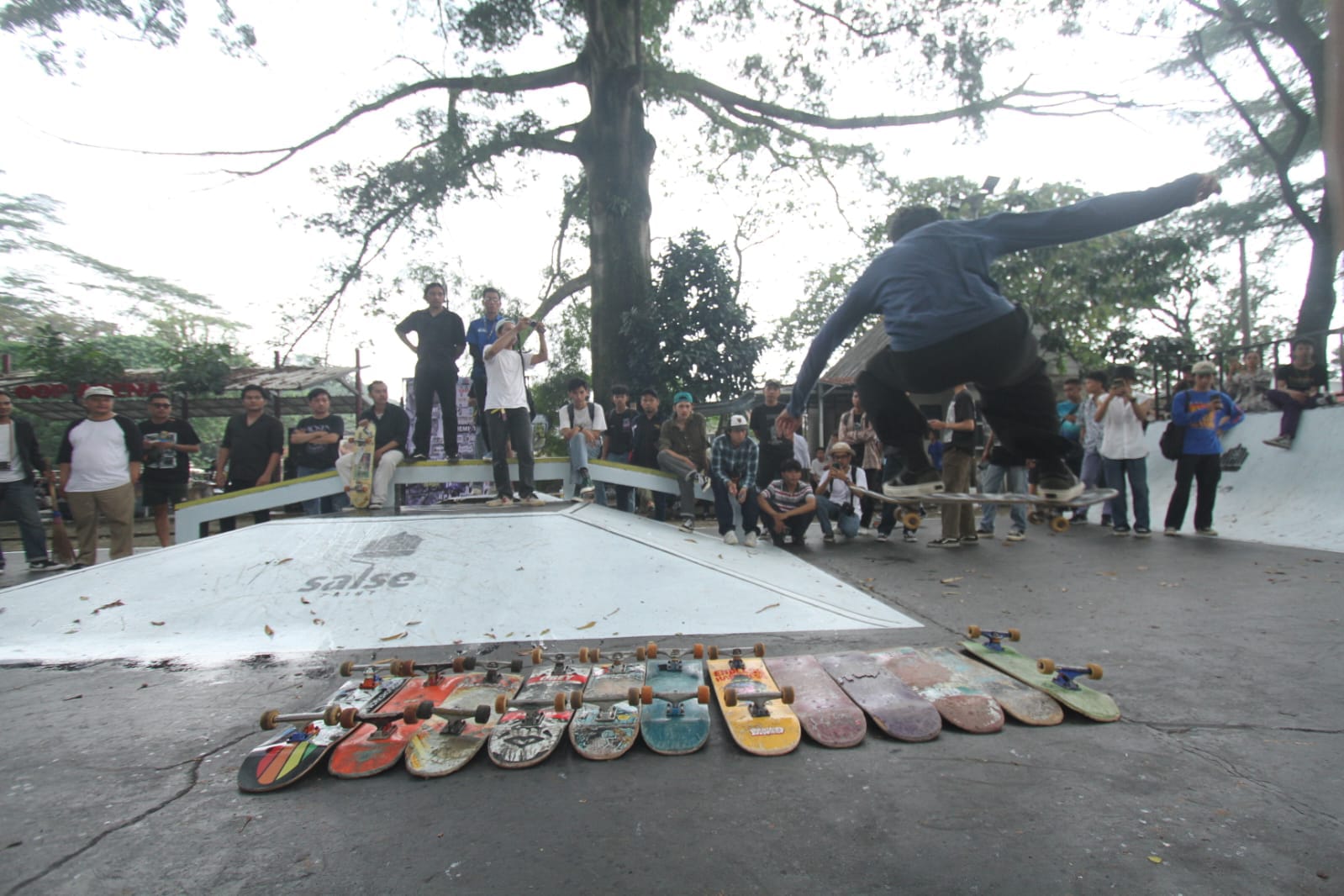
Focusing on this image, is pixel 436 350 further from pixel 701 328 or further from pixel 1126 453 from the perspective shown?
pixel 1126 453

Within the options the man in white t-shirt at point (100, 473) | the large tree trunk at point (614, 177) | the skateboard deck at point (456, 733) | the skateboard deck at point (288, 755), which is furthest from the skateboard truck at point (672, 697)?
the large tree trunk at point (614, 177)

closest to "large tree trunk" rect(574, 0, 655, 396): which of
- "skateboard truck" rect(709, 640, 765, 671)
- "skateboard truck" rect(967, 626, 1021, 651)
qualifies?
"skateboard truck" rect(709, 640, 765, 671)

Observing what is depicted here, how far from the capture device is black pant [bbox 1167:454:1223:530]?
7824mm

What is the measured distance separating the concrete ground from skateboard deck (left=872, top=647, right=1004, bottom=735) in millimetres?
86

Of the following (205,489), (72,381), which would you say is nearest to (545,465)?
(205,489)

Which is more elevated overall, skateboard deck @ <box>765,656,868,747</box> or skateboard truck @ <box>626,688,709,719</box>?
skateboard truck @ <box>626,688,709,719</box>

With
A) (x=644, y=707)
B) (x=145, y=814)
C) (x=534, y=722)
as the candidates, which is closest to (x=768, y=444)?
(x=644, y=707)

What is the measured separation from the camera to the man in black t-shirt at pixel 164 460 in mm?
7555

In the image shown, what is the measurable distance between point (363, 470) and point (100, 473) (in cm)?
237

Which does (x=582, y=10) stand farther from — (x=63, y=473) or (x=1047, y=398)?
(x=1047, y=398)

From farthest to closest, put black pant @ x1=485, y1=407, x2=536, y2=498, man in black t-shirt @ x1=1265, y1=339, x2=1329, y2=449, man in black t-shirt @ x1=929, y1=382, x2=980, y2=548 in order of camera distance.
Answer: man in black t-shirt @ x1=1265, y1=339, x2=1329, y2=449, man in black t-shirt @ x1=929, y1=382, x2=980, y2=548, black pant @ x1=485, y1=407, x2=536, y2=498

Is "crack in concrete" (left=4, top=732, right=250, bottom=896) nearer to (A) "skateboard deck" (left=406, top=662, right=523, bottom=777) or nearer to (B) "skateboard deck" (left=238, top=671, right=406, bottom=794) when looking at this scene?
(B) "skateboard deck" (left=238, top=671, right=406, bottom=794)

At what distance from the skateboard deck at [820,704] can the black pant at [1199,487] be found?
613 centimetres

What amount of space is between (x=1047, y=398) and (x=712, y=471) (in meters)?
4.51
